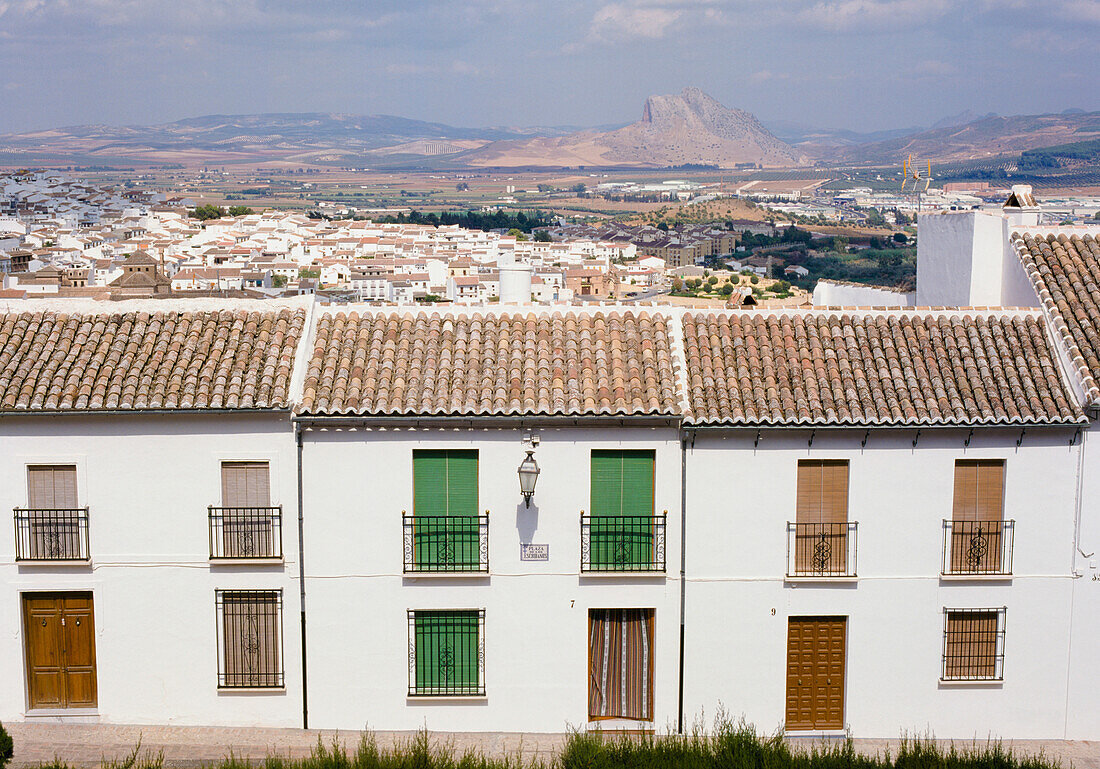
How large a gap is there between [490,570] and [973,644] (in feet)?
19.4

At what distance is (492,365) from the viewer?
14.4 m

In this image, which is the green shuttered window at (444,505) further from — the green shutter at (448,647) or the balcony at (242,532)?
the balcony at (242,532)

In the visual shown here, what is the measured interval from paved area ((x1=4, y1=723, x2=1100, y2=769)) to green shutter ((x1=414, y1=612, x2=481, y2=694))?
0.67 metres

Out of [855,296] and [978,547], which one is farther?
[855,296]

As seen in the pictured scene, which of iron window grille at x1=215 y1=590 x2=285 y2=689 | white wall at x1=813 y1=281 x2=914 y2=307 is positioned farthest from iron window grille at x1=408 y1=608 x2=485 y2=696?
white wall at x1=813 y1=281 x2=914 y2=307

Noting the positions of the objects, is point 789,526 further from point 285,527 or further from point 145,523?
point 145,523

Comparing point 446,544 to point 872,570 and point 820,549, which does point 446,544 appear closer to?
point 820,549

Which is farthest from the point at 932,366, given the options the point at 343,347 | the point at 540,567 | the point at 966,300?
the point at 343,347

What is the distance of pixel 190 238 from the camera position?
193m

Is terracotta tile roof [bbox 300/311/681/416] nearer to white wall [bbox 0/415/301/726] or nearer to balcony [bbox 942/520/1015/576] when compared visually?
white wall [bbox 0/415/301/726]

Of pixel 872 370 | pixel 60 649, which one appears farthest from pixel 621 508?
pixel 60 649

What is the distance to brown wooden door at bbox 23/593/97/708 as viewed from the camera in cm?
1394

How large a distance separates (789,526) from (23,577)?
9086 millimetres

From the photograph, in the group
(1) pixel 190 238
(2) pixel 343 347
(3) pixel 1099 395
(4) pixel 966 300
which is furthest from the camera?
(1) pixel 190 238
